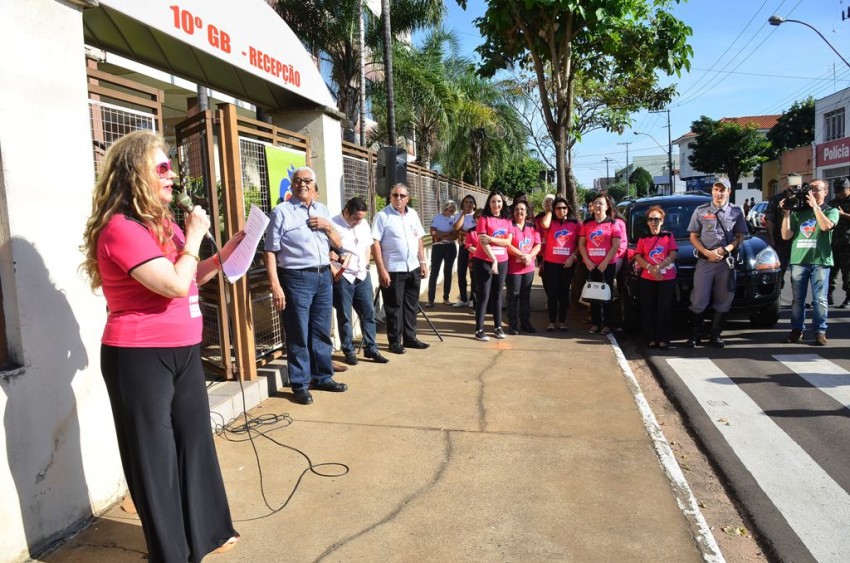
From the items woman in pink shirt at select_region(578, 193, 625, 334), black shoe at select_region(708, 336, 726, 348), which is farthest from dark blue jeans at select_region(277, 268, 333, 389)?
black shoe at select_region(708, 336, 726, 348)

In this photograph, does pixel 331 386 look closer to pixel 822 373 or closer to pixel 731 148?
pixel 822 373

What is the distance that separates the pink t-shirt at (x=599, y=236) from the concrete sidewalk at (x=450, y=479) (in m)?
2.43

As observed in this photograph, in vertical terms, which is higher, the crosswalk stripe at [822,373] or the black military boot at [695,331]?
the black military boot at [695,331]

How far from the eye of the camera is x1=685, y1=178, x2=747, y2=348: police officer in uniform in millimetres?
7523

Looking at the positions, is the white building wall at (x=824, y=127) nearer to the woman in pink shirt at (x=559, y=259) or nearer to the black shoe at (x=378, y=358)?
the woman in pink shirt at (x=559, y=259)

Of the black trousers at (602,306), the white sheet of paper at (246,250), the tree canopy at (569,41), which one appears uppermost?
the tree canopy at (569,41)

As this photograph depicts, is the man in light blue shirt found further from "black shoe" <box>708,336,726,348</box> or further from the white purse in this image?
"black shoe" <box>708,336,726,348</box>

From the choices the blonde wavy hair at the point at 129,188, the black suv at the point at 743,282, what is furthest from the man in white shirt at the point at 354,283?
the blonde wavy hair at the point at 129,188

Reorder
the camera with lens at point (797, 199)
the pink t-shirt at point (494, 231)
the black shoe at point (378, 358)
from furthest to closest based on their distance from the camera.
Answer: the pink t-shirt at point (494, 231)
the camera with lens at point (797, 199)
the black shoe at point (378, 358)

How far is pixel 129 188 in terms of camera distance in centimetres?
264

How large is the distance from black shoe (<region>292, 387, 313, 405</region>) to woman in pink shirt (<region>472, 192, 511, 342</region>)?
3230mm

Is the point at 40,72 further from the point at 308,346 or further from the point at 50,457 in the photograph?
the point at 308,346

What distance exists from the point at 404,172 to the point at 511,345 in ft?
10.1

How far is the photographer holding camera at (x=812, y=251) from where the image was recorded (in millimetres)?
7457
